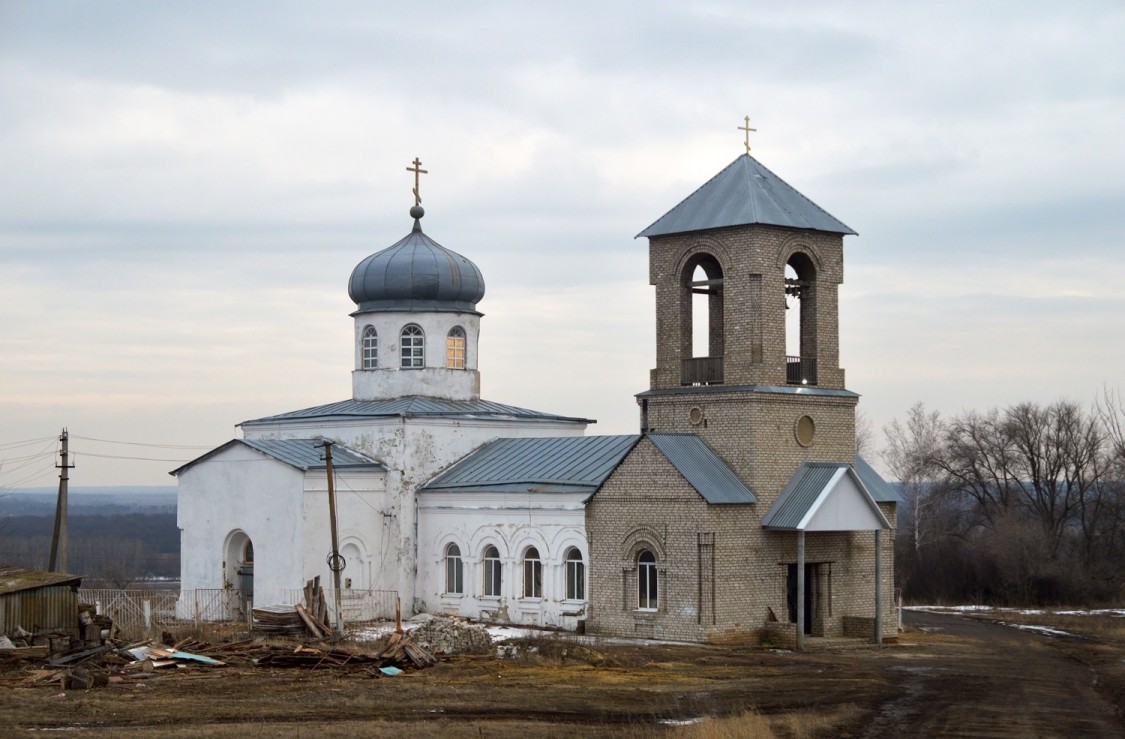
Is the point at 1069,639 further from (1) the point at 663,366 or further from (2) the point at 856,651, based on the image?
(1) the point at 663,366

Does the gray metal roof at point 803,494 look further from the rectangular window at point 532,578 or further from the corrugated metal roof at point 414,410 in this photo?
the corrugated metal roof at point 414,410

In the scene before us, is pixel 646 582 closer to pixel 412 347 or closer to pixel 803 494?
pixel 803 494

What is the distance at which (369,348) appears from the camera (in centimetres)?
4006

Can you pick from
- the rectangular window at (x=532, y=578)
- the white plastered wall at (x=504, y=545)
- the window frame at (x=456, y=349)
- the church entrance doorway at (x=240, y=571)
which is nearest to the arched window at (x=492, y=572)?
the white plastered wall at (x=504, y=545)

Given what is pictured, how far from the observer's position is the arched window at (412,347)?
130ft

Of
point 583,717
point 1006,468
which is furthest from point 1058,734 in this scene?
point 1006,468

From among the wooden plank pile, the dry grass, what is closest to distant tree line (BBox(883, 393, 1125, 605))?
the dry grass

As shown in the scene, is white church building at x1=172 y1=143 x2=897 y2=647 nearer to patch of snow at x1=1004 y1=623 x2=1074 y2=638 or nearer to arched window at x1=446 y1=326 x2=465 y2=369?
arched window at x1=446 y1=326 x2=465 y2=369

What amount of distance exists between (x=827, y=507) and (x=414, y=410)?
449 inches

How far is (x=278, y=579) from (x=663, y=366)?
31.6ft

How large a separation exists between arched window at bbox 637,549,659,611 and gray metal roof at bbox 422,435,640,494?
6.26ft

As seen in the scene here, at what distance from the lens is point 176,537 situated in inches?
5246

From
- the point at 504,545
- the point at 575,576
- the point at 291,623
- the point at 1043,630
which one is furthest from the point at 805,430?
the point at 291,623

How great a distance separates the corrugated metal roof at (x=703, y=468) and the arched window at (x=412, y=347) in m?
10.1
